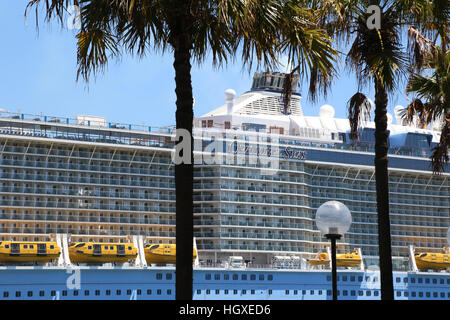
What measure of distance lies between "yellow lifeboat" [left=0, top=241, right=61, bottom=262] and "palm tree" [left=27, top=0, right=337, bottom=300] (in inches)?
1508

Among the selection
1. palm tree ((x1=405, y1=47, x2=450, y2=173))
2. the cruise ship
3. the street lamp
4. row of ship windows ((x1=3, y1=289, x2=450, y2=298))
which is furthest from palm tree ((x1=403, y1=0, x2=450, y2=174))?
row of ship windows ((x1=3, y1=289, x2=450, y2=298))

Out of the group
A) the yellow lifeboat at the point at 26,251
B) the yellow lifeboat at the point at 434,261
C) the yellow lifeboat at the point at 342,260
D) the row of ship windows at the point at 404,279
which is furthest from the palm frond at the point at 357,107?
the yellow lifeboat at the point at 434,261

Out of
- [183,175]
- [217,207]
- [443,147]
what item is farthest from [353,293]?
[183,175]

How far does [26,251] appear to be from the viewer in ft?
154

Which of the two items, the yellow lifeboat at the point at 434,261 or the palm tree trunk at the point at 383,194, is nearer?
the palm tree trunk at the point at 383,194

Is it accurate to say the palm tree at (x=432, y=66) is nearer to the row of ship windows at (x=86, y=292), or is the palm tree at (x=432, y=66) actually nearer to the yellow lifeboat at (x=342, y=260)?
the row of ship windows at (x=86, y=292)

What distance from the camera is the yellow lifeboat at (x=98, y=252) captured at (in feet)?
160

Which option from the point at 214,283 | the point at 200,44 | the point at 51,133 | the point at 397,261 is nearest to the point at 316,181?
the point at 397,261

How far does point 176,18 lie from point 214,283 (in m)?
42.4

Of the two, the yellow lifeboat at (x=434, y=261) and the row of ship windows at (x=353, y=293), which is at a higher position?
the yellow lifeboat at (x=434, y=261)

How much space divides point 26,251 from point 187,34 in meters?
39.6

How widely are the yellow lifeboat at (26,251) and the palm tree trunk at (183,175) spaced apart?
39.2 m
